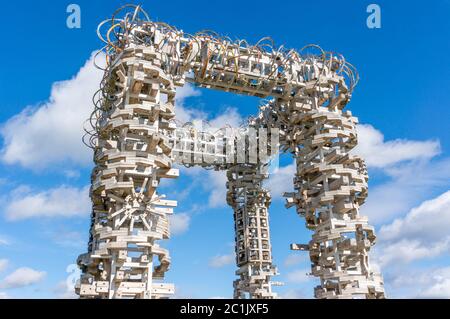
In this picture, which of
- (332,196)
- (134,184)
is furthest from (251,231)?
(134,184)

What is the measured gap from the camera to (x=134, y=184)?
79.9 feet

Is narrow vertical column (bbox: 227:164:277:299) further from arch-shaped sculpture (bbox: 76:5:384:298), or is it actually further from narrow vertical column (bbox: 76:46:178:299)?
narrow vertical column (bbox: 76:46:178:299)

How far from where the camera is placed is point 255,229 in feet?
131

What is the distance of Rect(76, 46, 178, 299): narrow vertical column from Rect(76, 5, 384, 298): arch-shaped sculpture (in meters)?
0.06

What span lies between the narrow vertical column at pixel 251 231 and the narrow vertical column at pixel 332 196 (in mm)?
10527

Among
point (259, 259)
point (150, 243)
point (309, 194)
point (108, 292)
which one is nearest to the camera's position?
point (108, 292)

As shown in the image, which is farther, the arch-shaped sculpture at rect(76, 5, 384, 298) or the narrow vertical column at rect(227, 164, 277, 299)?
the narrow vertical column at rect(227, 164, 277, 299)

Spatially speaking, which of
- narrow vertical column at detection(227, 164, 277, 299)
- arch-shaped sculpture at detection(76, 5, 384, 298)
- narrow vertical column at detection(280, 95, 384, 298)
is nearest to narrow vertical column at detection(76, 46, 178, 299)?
arch-shaped sculpture at detection(76, 5, 384, 298)

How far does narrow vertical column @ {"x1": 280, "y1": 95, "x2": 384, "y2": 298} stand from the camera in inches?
979
